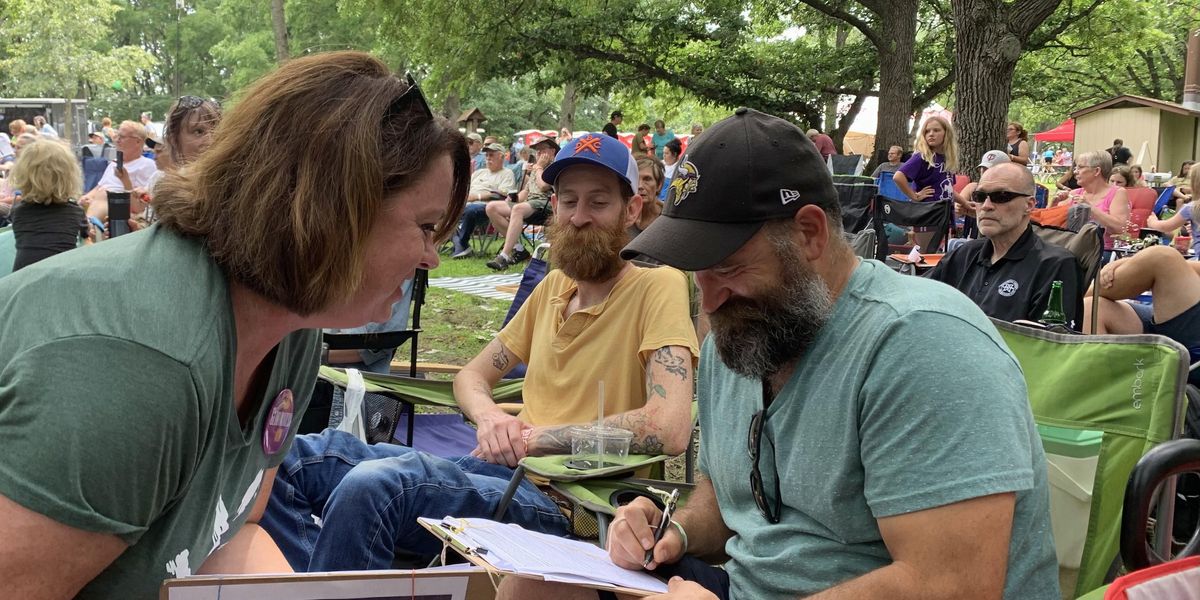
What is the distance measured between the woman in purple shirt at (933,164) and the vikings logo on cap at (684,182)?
864 centimetres

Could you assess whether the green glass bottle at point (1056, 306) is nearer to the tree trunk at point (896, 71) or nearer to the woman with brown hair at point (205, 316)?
the woman with brown hair at point (205, 316)

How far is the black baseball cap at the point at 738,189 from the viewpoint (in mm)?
1864

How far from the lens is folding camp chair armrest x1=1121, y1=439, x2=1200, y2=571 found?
1.99 metres

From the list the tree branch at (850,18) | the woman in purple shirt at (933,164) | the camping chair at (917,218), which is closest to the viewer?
the camping chair at (917,218)

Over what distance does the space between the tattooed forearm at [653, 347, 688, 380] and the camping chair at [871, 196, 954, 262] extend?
235 inches

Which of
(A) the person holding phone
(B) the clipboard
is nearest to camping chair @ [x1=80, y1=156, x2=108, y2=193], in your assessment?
(A) the person holding phone

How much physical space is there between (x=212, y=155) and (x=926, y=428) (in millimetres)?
1189

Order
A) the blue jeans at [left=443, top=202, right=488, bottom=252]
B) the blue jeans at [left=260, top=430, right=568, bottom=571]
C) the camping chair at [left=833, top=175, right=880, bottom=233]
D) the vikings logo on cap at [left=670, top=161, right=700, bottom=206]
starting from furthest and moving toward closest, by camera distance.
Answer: the blue jeans at [left=443, top=202, right=488, bottom=252], the camping chair at [left=833, top=175, right=880, bottom=233], the blue jeans at [left=260, top=430, right=568, bottom=571], the vikings logo on cap at [left=670, top=161, right=700, bottom=206]

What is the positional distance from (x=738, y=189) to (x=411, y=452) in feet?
4.90

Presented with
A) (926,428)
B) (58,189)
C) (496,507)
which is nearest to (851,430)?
(926,428)

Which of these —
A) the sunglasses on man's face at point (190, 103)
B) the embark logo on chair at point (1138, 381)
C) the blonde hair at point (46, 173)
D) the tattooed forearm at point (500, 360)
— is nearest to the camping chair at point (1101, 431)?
the embark logo on chair at point (1138, 381)

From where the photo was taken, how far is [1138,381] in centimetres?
244

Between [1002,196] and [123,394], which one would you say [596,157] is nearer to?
[123,394]

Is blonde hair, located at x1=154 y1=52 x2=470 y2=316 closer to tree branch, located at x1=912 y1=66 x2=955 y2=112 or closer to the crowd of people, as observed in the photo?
the crowd of people
